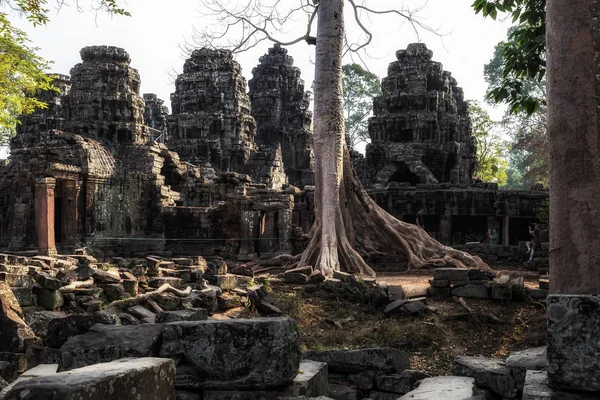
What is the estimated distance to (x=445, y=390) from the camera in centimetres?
388

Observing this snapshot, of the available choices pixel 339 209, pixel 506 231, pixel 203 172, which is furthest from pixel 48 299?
pixel 203 172

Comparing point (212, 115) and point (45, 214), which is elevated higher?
point (212, 115)

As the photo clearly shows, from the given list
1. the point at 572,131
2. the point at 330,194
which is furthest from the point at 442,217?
the point at 572,131

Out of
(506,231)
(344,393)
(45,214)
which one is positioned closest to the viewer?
(344,393)

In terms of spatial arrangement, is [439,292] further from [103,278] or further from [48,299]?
[48,299]

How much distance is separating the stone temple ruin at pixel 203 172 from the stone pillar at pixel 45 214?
1.3 inches

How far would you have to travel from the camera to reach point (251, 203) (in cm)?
1577

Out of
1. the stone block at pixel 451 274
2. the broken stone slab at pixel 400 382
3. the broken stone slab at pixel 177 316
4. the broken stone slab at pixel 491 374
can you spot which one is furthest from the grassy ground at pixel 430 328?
the broken stone slab at pixel 177 316

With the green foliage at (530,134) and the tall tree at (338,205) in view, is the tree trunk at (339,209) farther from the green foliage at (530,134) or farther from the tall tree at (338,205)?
the green foliage at (530,134)

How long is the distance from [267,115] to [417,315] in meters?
33.6

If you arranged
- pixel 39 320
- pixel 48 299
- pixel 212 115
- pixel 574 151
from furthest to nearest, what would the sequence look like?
pixel 212 115 → pixel 48 299 → pixel 39 320 → pixel 574 151

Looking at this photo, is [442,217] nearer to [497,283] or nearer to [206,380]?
[497,283]

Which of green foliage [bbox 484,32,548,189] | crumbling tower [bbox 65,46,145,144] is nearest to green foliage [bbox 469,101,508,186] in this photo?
green foliage [bbox 484,32,548,189]

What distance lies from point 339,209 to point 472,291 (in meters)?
4.14
